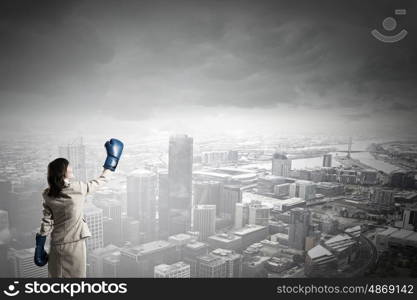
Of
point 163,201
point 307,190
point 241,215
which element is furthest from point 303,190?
point 163,201

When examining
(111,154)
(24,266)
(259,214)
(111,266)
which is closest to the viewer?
(111,154)

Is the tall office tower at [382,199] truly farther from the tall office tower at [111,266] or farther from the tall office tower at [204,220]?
the tall office tower at [111,266]

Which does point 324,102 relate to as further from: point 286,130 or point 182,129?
point 182,129

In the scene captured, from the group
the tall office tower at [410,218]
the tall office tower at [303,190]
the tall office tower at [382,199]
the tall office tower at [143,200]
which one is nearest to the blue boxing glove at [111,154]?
the tall office tower at [143,200]

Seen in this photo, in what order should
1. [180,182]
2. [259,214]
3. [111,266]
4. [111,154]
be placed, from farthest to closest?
1. [180,182]
2. [259,214]
3. [111,266]
4. [111,154]

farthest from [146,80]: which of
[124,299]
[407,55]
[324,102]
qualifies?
[407,55]

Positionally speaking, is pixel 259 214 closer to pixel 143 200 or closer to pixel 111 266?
pixel 143 200
